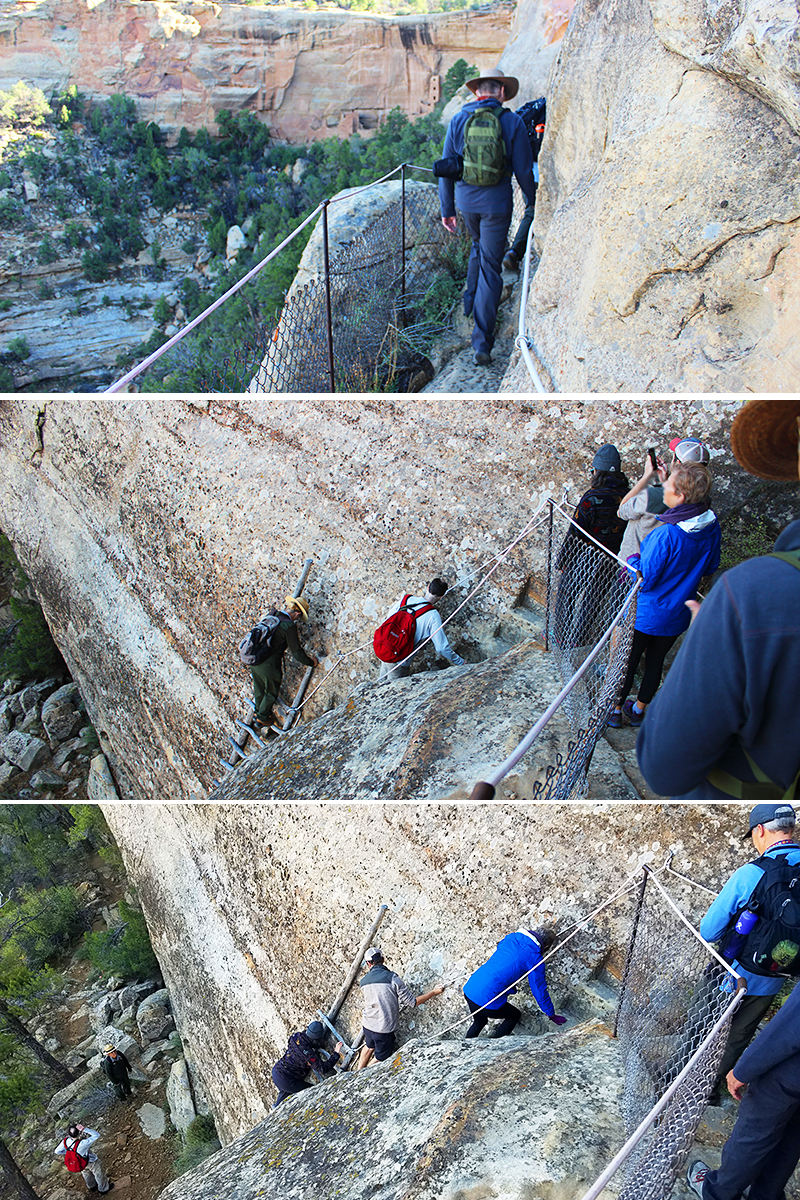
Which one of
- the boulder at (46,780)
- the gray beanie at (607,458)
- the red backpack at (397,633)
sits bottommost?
the boulder at (46,780)

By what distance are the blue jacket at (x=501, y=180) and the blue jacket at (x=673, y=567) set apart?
2.95 meters

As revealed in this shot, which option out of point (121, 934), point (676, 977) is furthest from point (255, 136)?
point (676, 977)

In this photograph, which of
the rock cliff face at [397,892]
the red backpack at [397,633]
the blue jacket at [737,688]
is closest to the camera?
the blue jacket at [737,688]

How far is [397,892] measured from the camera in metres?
3.96

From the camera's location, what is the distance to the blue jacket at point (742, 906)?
213 centimetres

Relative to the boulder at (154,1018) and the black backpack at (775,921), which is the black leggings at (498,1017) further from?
the boulder at (154,1018)

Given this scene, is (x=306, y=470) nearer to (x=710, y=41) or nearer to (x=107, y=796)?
A: (x=710, y=41)

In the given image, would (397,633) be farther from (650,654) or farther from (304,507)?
(650,654)

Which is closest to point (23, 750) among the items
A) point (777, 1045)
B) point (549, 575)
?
point (549, 575)

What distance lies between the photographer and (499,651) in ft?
9.82

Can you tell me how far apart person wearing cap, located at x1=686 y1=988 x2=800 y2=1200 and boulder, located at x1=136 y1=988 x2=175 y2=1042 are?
9.80m

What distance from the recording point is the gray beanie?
97.8 inches

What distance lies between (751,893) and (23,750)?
28.5ft

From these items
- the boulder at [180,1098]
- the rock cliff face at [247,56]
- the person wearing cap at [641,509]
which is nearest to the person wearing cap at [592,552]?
the person wearing cap at [641,509]
